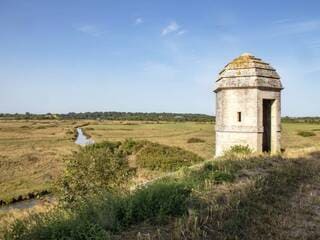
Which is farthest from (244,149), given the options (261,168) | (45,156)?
(45,156)

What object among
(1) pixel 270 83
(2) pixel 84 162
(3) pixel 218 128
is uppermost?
(1) pixel 270 83

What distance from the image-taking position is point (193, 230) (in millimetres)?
4613

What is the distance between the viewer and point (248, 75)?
1262cm

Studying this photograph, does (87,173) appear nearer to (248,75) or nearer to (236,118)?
(236,118)

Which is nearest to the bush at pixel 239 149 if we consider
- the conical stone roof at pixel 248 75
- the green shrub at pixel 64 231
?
the conical stone roof at pixel 248 75

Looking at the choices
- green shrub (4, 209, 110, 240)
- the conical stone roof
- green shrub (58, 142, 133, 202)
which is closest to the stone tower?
the conical stone roof

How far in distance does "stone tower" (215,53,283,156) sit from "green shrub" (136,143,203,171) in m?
13.5

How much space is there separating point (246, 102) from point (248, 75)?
99 cm

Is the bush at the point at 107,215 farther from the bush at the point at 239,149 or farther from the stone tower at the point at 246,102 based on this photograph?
the stone tower at the point at 246,102

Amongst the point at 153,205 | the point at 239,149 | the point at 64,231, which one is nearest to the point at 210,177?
the point at 153,205

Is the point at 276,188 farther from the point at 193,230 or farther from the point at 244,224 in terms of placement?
the point at 193,230


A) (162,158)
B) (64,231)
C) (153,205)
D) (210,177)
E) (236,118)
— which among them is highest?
(236,118)

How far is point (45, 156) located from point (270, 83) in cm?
2963

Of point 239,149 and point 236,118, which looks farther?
point 236,118
